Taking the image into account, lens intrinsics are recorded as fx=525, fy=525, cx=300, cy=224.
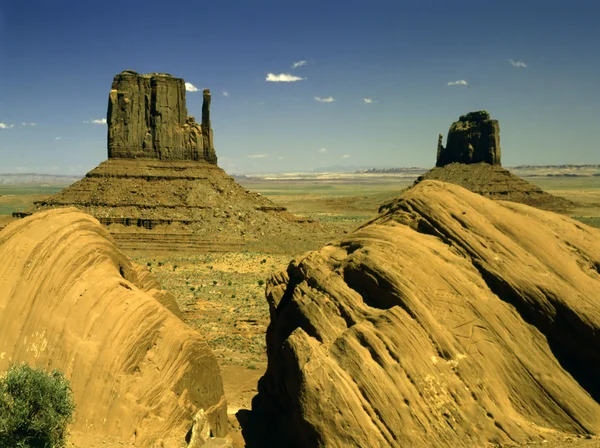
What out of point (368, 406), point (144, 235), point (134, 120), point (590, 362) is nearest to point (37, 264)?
point (368, 406)

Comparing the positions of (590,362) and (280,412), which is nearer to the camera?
(590,362)

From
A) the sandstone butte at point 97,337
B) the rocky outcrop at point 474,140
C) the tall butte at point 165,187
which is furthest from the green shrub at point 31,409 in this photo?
the rocky outcrop at point 474,140

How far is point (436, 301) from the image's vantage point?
478 inches

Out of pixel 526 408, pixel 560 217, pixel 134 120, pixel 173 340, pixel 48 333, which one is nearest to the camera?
pixel 526 408

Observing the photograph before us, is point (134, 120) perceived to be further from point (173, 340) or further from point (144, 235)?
point (173, 340)

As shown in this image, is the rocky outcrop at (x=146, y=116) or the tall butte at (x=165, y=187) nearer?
the tall butte at (x=165, y=187)

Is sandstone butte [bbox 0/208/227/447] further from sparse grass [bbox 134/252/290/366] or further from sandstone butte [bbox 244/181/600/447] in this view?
sparse grass [bbox 134/252/290/366]

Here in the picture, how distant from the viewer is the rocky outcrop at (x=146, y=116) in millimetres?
72062

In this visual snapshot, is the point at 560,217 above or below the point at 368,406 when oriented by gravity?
above

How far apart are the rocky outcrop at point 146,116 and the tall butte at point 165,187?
137 mm

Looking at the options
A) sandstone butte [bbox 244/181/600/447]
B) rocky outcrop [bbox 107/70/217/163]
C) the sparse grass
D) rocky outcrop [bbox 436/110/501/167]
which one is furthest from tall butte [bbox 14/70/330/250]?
rocky outcrop [bbox 436/110/501/167]

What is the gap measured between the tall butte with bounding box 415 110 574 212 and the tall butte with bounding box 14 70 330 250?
5054cm

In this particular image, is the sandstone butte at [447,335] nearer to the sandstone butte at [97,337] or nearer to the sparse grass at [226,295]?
the sandstone butte at [97,337]

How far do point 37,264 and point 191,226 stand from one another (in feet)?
168
